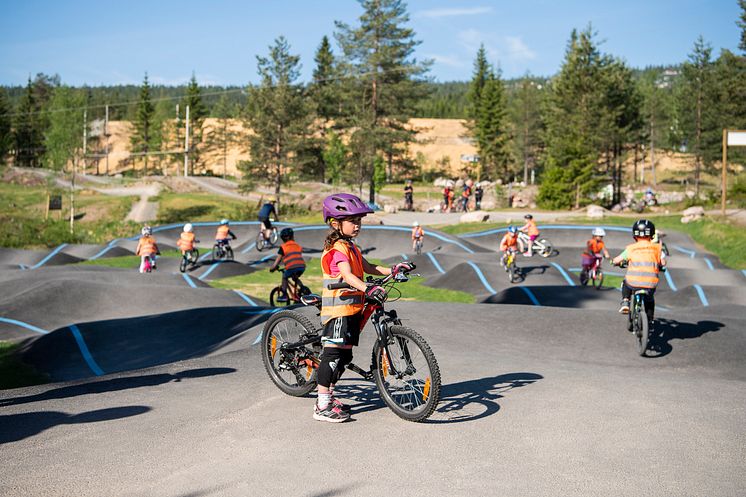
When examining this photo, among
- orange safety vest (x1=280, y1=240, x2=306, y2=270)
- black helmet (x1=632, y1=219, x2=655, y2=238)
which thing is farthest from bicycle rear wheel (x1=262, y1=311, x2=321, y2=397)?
orange safety vest (x1=280, y1=240, x2=306, y2=270)

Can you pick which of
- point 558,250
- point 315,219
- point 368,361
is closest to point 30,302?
point 368,361

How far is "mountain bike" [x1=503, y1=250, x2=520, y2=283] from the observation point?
22.0 m

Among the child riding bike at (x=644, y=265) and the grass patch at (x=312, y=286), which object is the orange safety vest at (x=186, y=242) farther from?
the child riding bike at (x=644, y=265)

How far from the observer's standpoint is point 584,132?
6050 centimetres

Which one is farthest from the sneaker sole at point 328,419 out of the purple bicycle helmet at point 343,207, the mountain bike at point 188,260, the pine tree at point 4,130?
the pine tree at point 4,130

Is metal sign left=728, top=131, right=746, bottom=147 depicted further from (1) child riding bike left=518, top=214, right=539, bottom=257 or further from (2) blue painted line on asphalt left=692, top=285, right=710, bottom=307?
(2) blue painted line on asphalt left=692, top=285, right=710, bottom=307

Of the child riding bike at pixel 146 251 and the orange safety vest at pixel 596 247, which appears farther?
the child riding bike at pixel 146 251

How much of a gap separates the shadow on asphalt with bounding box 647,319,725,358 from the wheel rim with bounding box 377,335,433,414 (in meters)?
6.11

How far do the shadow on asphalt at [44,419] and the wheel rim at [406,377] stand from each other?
6.88 feet

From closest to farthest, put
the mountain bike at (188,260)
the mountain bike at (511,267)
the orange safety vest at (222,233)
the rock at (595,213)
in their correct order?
the mountain bike at (511,267) → the mountain bike at (188,260) → the orange safety vest at (222,233) → the rock at (595,213)

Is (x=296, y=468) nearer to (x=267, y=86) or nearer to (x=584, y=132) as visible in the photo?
(x=267, y=86)

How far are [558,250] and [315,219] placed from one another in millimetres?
21912

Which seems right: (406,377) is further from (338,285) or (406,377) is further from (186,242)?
(186,242)

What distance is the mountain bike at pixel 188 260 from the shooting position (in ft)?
82.6
